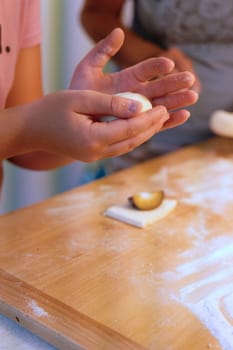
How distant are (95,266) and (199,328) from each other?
0.51 ft

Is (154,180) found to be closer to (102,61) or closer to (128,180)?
(128,180)

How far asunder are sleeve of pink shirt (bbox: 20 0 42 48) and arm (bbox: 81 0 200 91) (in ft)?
1.05

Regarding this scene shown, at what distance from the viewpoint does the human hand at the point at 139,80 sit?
28.4 inches

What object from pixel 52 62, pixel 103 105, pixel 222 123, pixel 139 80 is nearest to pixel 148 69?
pixel 139 80

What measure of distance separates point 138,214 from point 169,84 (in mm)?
183

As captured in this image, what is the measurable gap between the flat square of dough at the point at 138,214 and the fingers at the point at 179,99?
5.6 inches

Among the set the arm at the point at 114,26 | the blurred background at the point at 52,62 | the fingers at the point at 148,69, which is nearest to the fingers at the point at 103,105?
the fingers at the point at 148,69

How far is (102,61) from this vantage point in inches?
29.1

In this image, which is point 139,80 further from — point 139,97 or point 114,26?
point 114,26

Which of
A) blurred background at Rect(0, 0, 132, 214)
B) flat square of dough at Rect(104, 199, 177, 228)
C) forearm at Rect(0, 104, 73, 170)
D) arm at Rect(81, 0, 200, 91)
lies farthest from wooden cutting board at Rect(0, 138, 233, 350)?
blurred background at Rect(0, 0, 132, 214)

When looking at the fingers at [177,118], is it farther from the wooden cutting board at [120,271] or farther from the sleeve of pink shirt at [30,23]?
the sleeve of pink shirt at [30,23]

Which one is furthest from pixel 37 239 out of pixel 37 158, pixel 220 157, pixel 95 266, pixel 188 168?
pixel 220 157

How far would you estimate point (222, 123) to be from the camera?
1.14 m

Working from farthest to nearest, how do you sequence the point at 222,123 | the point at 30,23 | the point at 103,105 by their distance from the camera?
the point at 222,123, the point at 30,23, the point at 103,105
